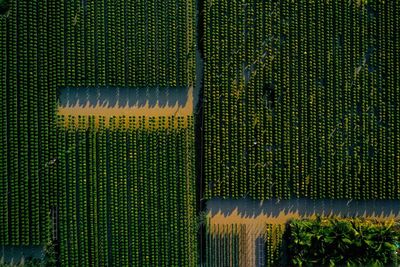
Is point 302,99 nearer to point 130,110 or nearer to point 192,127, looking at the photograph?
point 192,127

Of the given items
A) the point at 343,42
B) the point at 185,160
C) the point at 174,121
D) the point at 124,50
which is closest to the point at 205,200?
the point at 185,160

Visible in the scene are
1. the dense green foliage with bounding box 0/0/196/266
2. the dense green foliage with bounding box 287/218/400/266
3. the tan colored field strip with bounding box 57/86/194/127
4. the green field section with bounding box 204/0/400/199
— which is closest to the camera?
the dense green foliage with bounding box 0/0/196/266

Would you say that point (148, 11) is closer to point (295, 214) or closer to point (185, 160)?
point (185, 160)

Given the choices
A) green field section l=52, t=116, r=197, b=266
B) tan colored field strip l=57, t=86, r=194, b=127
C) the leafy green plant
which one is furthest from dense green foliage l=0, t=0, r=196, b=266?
tan colored field strip l=57, t=86, r=194, b=127

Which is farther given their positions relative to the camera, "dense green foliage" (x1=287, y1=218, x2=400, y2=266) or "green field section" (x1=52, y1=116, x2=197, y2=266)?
"dense green foliage" (x1=287, y1=218, x2=400, y2=266)

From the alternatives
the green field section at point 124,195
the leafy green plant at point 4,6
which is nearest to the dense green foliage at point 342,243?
the green field section at point 124,195

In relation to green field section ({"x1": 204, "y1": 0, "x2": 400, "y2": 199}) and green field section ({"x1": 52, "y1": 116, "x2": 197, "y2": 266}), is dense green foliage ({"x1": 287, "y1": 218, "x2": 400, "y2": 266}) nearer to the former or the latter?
green field section ({"x1": 204, "y1": 0, "x2": 400, "y2": 199})
